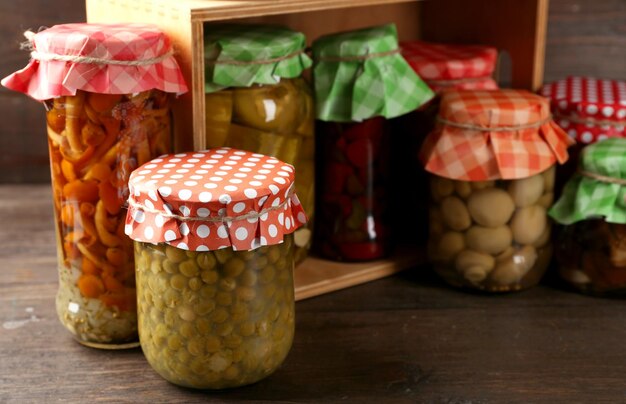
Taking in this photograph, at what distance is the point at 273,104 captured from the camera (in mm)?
951

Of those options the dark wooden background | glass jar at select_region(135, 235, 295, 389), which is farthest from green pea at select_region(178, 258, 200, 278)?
the dark wooden background

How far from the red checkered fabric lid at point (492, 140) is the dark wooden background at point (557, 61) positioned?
367 mm

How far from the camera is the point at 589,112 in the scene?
1.07 metres

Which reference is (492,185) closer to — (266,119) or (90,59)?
(266,119)

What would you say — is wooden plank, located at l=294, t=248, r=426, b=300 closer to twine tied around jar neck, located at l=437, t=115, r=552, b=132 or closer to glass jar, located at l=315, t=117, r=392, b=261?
glass jar, located at l=315, t=117, r=392, b=261

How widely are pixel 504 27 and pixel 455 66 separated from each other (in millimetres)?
106

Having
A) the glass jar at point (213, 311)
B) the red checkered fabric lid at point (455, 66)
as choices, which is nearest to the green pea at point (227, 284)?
the glass jar at point (213, 311)

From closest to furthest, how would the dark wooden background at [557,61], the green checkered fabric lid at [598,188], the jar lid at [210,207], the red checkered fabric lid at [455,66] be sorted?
the jar lid at [210,207] < the green checkered fabric lid at [598,188] < the red checkered fabric lid at [455,66] < the dark wooden background at [557,61]

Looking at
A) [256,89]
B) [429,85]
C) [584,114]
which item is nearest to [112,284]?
[256,89]

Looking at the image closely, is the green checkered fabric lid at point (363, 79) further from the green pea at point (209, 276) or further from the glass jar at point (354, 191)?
the green pea at point (209, 276)

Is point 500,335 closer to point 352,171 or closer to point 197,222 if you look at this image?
point 352,171

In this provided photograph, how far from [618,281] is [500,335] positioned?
0.16m

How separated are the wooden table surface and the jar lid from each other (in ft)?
0.49

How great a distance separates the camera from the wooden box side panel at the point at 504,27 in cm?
113
